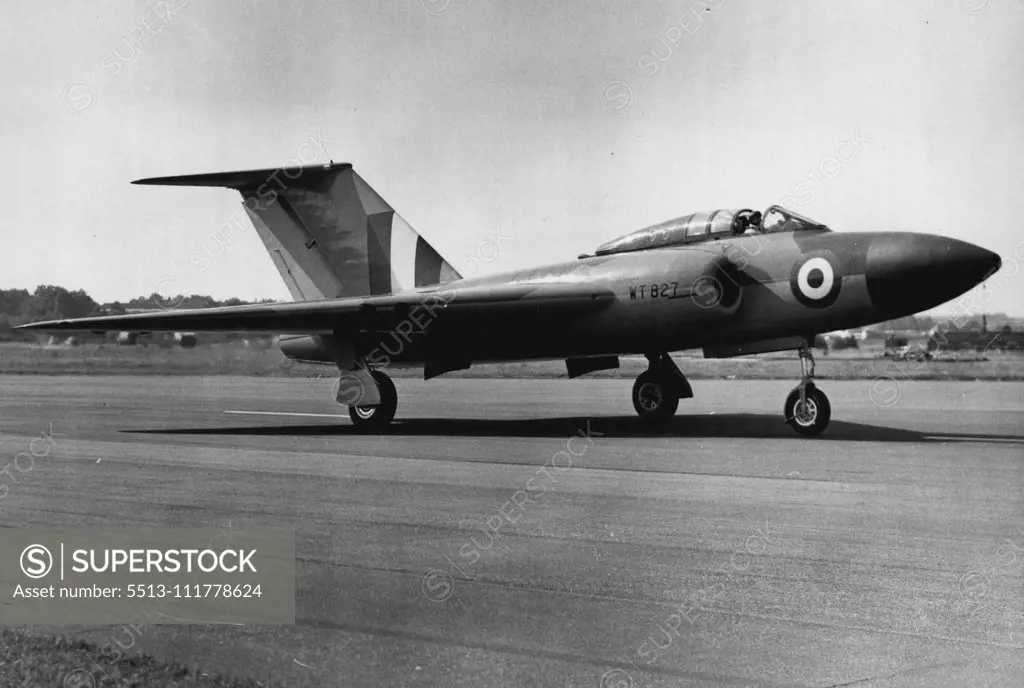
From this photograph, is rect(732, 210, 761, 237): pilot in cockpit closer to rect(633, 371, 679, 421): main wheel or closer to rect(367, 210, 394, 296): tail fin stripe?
rect(633, 371, 679, 421): main wheel

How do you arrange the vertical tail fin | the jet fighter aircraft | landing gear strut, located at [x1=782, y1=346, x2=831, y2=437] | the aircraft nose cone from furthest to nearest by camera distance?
the vertical tail fin, landing gear strut, located at [x1=782, y1=346, x2=831, y2=437], the jet fighter aircraft, the aircraft nose cone

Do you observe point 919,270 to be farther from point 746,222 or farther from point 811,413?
point 746,222

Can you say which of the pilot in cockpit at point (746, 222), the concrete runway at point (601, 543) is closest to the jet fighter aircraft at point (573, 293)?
the pilot in cockpit at point (746, 222)

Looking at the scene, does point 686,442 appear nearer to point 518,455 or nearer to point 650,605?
point 518,455

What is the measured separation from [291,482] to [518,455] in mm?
3333

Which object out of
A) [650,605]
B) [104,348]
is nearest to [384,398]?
[650,605]

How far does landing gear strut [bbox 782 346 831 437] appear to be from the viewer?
1391cm

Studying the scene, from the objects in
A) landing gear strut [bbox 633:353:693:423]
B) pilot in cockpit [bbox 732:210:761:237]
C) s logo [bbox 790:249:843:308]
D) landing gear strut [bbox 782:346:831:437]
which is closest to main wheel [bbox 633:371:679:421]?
landing gear strut [bbox 633:353:693:423]

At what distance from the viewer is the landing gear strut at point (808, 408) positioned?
45.6ft

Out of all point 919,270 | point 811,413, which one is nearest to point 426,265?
point 811,413

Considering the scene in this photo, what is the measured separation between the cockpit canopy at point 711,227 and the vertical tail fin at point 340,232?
4271 mm

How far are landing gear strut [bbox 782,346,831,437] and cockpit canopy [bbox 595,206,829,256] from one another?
5.99ft

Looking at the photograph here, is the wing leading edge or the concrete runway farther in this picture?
the wing leading edge

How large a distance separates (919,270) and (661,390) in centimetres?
546
